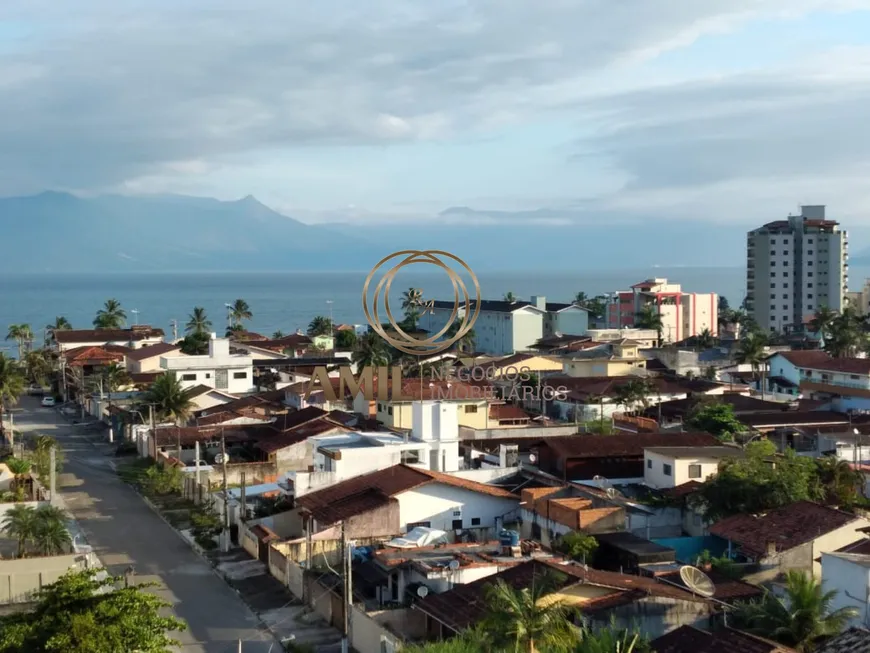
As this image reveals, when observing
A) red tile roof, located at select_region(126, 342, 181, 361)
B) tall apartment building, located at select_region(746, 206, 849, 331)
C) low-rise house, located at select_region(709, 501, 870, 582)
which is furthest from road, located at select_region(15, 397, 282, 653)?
tall apartment building, located at select_region(746, 206, 849, 331)

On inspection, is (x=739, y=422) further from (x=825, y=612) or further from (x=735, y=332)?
(x=735, y=332)

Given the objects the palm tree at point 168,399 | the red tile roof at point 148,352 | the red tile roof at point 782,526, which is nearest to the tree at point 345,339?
the red tile roof at point 148,352

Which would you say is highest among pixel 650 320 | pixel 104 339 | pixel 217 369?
pixel 650 320

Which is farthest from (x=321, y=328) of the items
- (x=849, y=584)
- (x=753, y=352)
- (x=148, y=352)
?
(x=849, y=584)

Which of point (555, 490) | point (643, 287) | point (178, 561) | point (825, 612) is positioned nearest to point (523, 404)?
point (555, 490)

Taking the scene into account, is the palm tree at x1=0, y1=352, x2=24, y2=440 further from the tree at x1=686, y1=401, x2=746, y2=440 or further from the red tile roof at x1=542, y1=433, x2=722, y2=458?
the tree at x1=686, y1=401, x2=746, y2=440

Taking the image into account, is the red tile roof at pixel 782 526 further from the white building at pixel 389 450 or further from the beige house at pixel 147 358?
the beige house at pixel 147 358

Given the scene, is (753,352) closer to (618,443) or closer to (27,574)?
(618,443)
